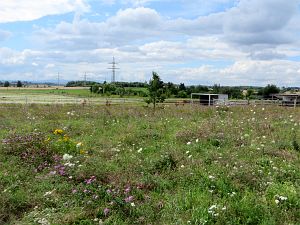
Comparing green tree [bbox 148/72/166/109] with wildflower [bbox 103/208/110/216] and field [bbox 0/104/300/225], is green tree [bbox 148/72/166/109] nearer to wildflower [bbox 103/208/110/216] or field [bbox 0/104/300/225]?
→ field [bbox 0/104/300/225]

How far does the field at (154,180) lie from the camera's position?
6199 millimetres

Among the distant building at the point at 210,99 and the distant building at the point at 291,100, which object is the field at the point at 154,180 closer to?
the distant building at the point at 291,100

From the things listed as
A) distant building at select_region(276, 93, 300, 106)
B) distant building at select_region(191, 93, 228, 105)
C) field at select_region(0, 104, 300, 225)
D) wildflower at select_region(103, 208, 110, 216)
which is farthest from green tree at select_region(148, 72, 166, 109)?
wildflower at select_region(103, 208, 110, 216)

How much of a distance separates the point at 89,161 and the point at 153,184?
7.02 feet

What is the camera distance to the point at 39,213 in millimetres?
6426

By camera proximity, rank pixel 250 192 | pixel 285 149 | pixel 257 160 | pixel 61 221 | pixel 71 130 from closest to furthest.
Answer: pixel 61 221, pixel 250 192, pixel 257 160, pixel 285 149, pixel 71 130

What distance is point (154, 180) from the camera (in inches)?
311

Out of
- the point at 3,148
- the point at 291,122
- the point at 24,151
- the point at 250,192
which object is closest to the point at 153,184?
the point at 250,192

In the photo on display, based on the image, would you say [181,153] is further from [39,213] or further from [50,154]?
[39,213]

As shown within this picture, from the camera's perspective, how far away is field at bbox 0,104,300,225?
620 cm

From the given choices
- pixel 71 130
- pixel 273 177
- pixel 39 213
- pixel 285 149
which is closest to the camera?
pixel 39 213

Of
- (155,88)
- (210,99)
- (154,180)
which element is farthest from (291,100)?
(154,180)

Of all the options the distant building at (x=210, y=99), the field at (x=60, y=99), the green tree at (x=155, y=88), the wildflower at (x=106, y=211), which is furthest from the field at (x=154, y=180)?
the field at (x=60, y=99)

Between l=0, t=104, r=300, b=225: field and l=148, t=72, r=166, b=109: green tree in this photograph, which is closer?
l=0, t=104, r=300, b=225: field
